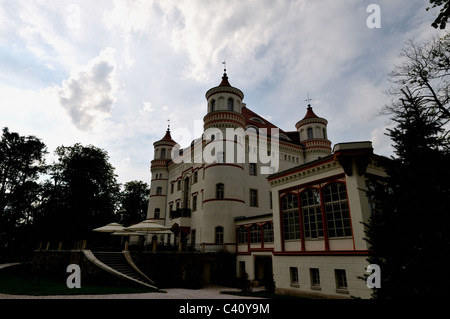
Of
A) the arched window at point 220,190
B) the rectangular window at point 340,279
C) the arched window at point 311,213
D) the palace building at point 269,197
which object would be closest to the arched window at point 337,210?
the palace building at point 269,197

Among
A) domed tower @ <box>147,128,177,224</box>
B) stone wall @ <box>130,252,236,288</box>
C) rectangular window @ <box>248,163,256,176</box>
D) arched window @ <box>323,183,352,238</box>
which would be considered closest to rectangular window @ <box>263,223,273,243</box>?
stone wall @ <box>130,252,236,288</box>

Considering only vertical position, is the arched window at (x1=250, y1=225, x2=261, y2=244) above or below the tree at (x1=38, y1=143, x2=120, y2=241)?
below

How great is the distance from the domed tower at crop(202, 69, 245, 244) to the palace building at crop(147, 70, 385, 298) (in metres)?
0.10

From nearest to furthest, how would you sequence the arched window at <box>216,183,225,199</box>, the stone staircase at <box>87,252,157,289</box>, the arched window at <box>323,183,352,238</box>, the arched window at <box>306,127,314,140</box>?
the arched window at <box>323,183,352,238</box> → the stone staircase at <box>87,252,157,289</box> → the arched window at <box>216,183,225,199</box> → the arched window at <box>306,127,314,140</box>

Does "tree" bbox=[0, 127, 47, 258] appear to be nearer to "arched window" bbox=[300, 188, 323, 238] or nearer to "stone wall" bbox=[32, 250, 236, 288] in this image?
"stone wall" bbox=[32, 250, 236, 288]

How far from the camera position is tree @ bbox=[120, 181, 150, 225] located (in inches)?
2237

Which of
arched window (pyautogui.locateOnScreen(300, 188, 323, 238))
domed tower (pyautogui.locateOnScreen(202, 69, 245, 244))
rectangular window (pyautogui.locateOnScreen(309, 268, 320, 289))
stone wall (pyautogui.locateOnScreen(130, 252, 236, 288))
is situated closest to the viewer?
rectangular window (pyautogui.locateOnScreen(309, 268, 320, 289))

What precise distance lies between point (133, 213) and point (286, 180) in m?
47.8

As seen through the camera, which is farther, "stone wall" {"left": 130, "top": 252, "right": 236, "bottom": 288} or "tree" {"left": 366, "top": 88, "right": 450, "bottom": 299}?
"stone wall" {"left": 130, "top": 252, "right": 236, "bottom": 288}

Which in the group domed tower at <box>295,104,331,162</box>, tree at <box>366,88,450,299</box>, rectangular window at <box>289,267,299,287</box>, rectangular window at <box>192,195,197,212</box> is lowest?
rectangular window at <box>289,267,299,287</box>

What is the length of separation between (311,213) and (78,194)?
31803 mm
